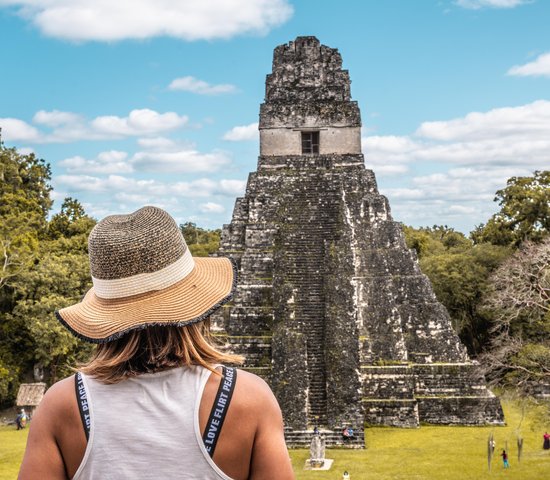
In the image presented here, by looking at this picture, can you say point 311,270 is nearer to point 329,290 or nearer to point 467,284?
point 329,290

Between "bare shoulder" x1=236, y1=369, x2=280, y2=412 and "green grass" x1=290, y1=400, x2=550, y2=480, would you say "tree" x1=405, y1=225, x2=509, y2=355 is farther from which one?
"bare shoulder" x1=236, y1=369, x2=280, y2=412

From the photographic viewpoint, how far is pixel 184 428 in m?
2.12

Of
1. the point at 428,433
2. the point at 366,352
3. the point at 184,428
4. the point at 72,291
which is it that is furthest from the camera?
the point at 72,291

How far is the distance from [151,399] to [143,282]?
372mm

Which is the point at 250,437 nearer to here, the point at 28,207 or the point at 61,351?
the point at 61,351

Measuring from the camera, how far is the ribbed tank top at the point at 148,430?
2109 millimetres

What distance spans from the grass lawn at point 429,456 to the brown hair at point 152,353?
40.4ft

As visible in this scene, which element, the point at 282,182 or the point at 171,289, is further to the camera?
the point at 282,182

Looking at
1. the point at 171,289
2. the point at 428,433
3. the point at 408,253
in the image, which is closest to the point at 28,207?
the point at 408,253

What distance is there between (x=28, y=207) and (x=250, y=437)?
31090 millimetres

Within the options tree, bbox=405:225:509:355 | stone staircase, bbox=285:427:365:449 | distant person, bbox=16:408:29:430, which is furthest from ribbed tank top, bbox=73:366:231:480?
tree, bbox=405:225:509:355

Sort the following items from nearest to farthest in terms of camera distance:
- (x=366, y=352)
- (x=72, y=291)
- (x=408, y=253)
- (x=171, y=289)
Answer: (x=171, y=289)
(x=366, y=352)
(x=408, y=253)
(x=72, y=291)

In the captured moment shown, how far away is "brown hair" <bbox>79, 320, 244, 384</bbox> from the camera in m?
2.19

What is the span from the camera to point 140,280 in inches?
90.0
